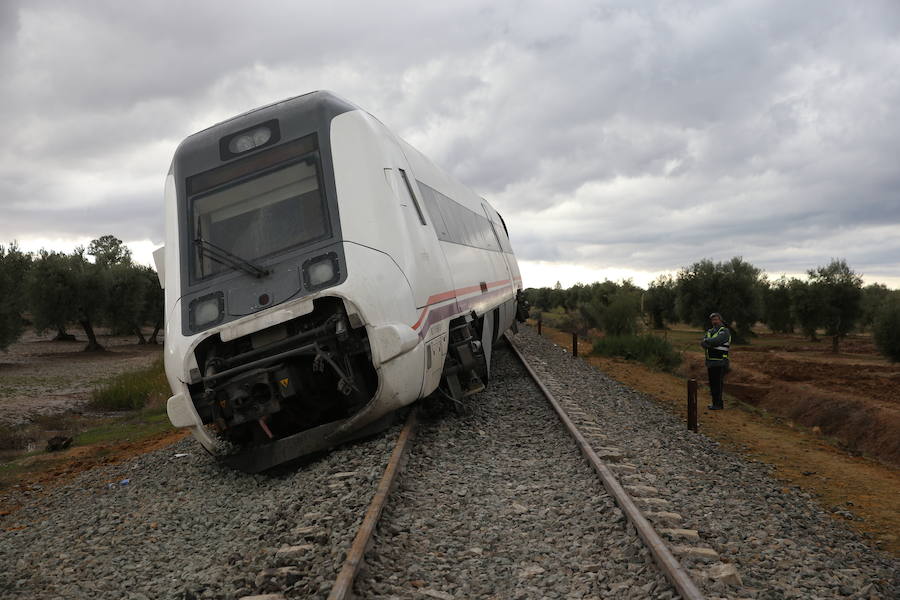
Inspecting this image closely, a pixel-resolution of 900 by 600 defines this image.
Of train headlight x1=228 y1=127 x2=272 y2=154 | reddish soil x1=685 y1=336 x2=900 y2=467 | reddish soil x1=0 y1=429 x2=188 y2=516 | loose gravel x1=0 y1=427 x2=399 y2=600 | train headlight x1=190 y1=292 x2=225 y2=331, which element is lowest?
reddish soil x1=685 y1=336 x2=900 y2=467

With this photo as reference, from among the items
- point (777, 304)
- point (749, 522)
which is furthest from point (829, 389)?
point (777, 304)

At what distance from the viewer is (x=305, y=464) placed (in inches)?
→ 287

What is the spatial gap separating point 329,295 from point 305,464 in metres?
1.81

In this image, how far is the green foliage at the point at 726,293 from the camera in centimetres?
4122

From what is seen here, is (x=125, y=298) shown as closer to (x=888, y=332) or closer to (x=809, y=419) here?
(x=809, y=419)

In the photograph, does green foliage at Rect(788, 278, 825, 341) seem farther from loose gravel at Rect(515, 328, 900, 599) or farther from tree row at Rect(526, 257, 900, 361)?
loose gravel at Rect(515, 328, 900, 599)

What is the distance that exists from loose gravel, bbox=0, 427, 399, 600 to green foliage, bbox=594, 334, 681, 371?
17.0 meters

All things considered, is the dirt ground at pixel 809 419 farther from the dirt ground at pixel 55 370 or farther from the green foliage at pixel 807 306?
the dirt ground at pixel 55 370

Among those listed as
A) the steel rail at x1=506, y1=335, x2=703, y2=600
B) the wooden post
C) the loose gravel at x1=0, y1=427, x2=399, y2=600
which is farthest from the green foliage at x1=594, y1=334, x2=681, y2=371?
the loose gravel at x1=0, y1=427, x2=399, y2=600

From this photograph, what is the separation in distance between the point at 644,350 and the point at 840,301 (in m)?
20.6

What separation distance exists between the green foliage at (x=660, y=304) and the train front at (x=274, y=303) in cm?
5281

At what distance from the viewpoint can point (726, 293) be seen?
136 ft

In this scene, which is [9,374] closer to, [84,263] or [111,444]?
[84,263]

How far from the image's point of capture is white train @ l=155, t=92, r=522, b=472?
680cm
